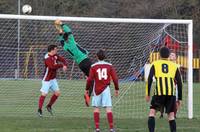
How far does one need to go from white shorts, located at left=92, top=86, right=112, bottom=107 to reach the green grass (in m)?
0.73

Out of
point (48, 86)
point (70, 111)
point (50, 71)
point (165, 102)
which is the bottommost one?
point (70, 111)

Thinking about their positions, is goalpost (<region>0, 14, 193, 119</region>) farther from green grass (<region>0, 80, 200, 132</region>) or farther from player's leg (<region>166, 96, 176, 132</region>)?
player's leg (<region>166, 96, 176, 132</region>)

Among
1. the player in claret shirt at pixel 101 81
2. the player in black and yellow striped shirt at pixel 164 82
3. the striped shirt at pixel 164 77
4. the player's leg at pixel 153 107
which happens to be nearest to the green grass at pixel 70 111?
the player in claret shirt at pixel 101 81

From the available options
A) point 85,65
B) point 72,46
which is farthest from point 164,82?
point 72,46

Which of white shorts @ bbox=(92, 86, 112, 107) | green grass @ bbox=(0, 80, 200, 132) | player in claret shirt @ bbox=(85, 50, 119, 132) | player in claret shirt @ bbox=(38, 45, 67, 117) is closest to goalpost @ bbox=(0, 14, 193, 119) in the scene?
green grass @ bbox=(0, 80, 200, 132)

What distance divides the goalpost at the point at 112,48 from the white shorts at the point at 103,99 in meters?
3.40

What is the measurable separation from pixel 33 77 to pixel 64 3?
28.5 m

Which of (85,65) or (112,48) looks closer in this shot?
(85,65)

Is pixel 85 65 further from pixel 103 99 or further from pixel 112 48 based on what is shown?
pixel 112 48

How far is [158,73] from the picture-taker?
12.5 meters

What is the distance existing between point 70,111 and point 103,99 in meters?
4.79

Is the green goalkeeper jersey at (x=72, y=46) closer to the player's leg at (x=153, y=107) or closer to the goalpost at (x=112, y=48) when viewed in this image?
the goalpost at (x=112, y=48)

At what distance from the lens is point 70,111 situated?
1817 centimetres

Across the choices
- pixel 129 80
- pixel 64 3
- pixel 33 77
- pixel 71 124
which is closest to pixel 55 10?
pixel 64 3
